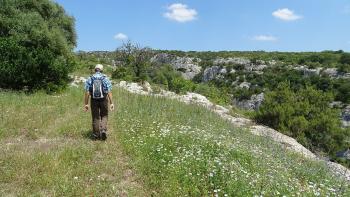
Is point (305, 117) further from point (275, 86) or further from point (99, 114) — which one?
point (275, 86)

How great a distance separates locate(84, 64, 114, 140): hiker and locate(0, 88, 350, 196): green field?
0.40 meters

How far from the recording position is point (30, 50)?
22.0m

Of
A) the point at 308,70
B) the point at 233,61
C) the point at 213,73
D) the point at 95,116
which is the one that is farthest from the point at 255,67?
the point at 95,116

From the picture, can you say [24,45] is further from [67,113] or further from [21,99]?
[67,113]

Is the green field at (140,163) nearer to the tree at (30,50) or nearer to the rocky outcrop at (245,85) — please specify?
the tree at (30,50)

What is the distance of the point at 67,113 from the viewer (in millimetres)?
15781

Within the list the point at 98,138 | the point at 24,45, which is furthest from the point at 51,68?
the point at 98,138

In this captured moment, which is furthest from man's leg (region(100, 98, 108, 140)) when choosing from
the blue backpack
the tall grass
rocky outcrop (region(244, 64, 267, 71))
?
rocky outcrop (region(244, 64, 267, 71))

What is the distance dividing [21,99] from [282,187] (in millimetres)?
13537

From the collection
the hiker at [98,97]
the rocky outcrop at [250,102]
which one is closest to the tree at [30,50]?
the hiker at [98,97]

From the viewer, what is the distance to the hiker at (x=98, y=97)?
11.8 metres

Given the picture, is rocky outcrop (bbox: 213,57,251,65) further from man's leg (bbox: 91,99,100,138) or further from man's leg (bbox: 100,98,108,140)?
man's leg (bbox: 91,99,100,138)

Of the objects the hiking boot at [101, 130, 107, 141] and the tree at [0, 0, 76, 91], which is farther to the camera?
the tree at [0, 0, 76, 91]

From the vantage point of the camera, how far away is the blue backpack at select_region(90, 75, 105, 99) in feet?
38.5
